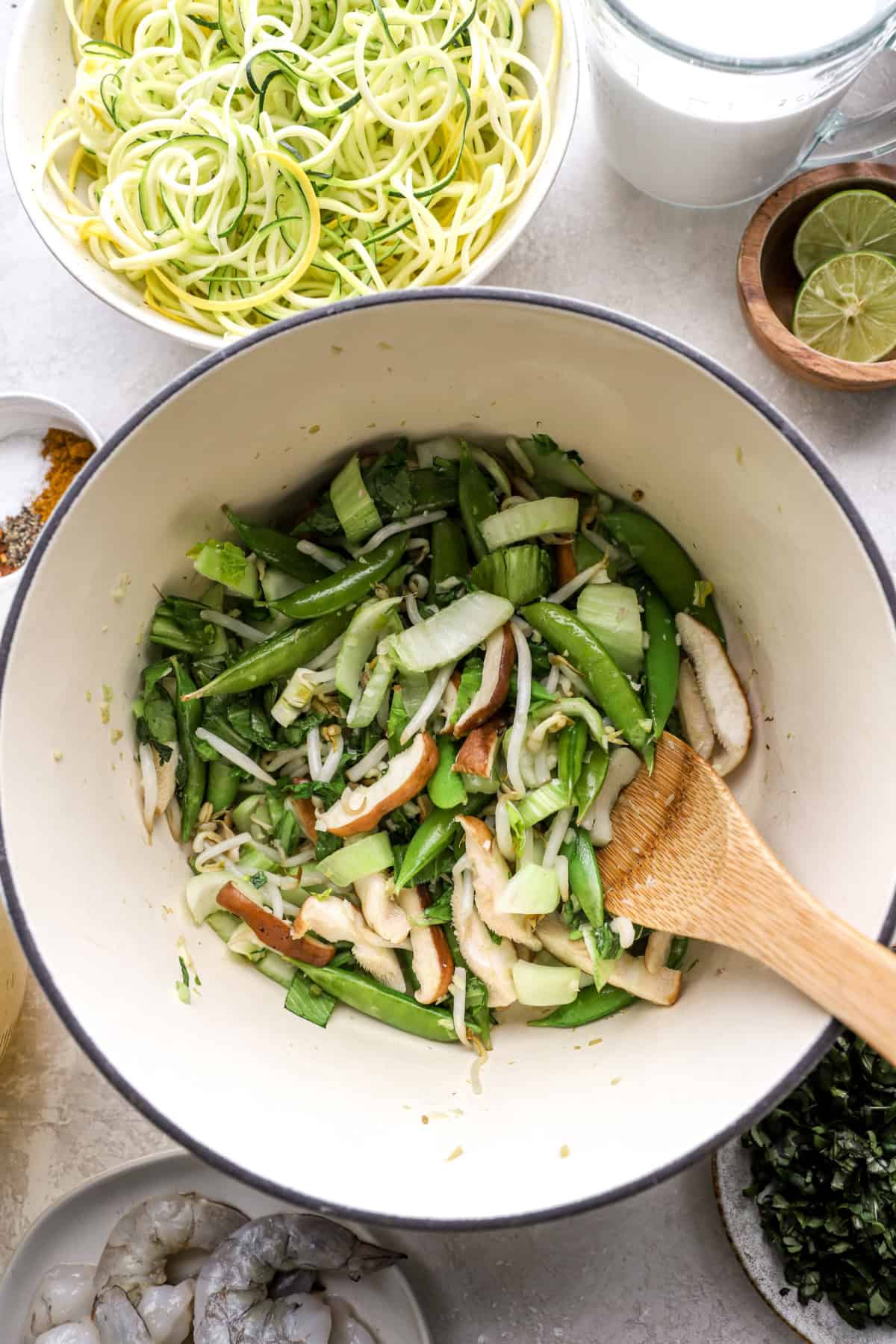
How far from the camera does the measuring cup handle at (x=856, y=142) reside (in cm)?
151

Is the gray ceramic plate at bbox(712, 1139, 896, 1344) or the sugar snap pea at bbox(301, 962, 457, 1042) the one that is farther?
the gray ceramic plate at bbox(712, 1139, 896, 1344)

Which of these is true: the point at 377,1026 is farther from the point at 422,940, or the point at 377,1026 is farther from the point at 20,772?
the point at 20,772

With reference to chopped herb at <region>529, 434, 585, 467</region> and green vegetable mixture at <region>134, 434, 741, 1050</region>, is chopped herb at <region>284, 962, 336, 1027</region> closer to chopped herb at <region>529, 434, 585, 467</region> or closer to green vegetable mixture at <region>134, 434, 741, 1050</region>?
green vegetable mixture at <region>134, 434, 741, 1050</region>

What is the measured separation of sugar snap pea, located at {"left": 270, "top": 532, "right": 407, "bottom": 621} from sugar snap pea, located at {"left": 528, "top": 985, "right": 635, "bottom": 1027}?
0.56 m

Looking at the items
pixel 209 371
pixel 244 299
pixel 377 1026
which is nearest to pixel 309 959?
pixel 377 1026

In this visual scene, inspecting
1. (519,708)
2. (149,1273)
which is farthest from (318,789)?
(149,1273)

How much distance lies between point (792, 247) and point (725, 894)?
95 cm

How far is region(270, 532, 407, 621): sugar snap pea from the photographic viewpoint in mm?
1301

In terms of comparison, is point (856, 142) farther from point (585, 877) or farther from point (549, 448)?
point (585, 877)

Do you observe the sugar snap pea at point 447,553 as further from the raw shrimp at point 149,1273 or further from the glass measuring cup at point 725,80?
the raw shrimp at point 149,1273

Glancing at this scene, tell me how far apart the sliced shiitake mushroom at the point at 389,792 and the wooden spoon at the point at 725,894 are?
0.24 metres

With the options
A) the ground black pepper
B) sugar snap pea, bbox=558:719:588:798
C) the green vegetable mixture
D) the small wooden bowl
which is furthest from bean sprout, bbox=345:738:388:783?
the small wooden bowl

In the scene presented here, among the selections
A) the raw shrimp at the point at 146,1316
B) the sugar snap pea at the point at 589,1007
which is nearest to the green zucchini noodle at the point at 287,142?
the sugar snap pea at the point at 589,1007

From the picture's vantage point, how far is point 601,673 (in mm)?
1278
